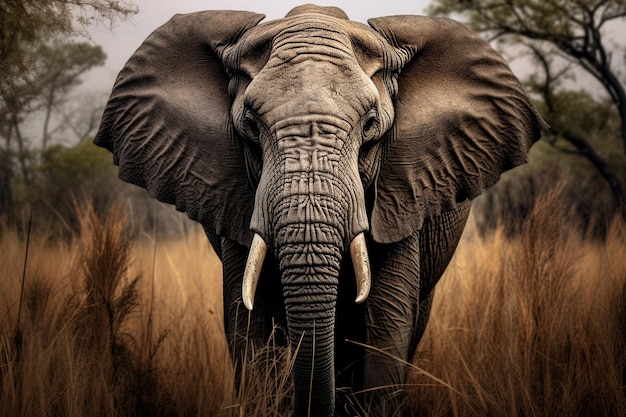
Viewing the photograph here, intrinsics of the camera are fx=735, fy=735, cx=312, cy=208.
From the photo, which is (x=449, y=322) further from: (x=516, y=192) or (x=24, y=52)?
(x=516, y=192)

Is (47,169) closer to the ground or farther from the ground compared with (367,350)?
farther from the ground

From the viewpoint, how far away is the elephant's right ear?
3.09 m

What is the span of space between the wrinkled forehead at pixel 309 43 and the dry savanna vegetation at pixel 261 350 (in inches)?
44.6

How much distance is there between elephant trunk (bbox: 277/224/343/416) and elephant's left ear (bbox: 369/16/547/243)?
0.55 m

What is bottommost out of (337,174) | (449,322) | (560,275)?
(449,322)

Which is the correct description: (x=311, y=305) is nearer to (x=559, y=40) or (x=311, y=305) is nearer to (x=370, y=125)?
(x=370, y=125)

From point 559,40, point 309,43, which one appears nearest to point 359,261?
point 309,43

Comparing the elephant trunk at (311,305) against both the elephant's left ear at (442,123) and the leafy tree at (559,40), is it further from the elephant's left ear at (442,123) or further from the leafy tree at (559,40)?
the leafy tree at (559,40)

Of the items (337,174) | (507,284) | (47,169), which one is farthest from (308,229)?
(47,169)

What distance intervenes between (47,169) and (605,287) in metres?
10.3

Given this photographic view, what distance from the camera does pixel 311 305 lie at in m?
2.55

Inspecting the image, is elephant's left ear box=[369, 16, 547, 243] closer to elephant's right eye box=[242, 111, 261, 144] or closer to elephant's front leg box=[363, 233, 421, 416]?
elephant's front leg box=[363, 233, 421, 416]

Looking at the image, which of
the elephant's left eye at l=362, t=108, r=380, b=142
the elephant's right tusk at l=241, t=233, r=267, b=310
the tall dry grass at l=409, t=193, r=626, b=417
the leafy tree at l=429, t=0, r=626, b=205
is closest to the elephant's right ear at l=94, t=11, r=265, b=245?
the elephant's right tusk at l=241, t=233, r=267, b=310

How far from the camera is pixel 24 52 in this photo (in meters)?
4.07
